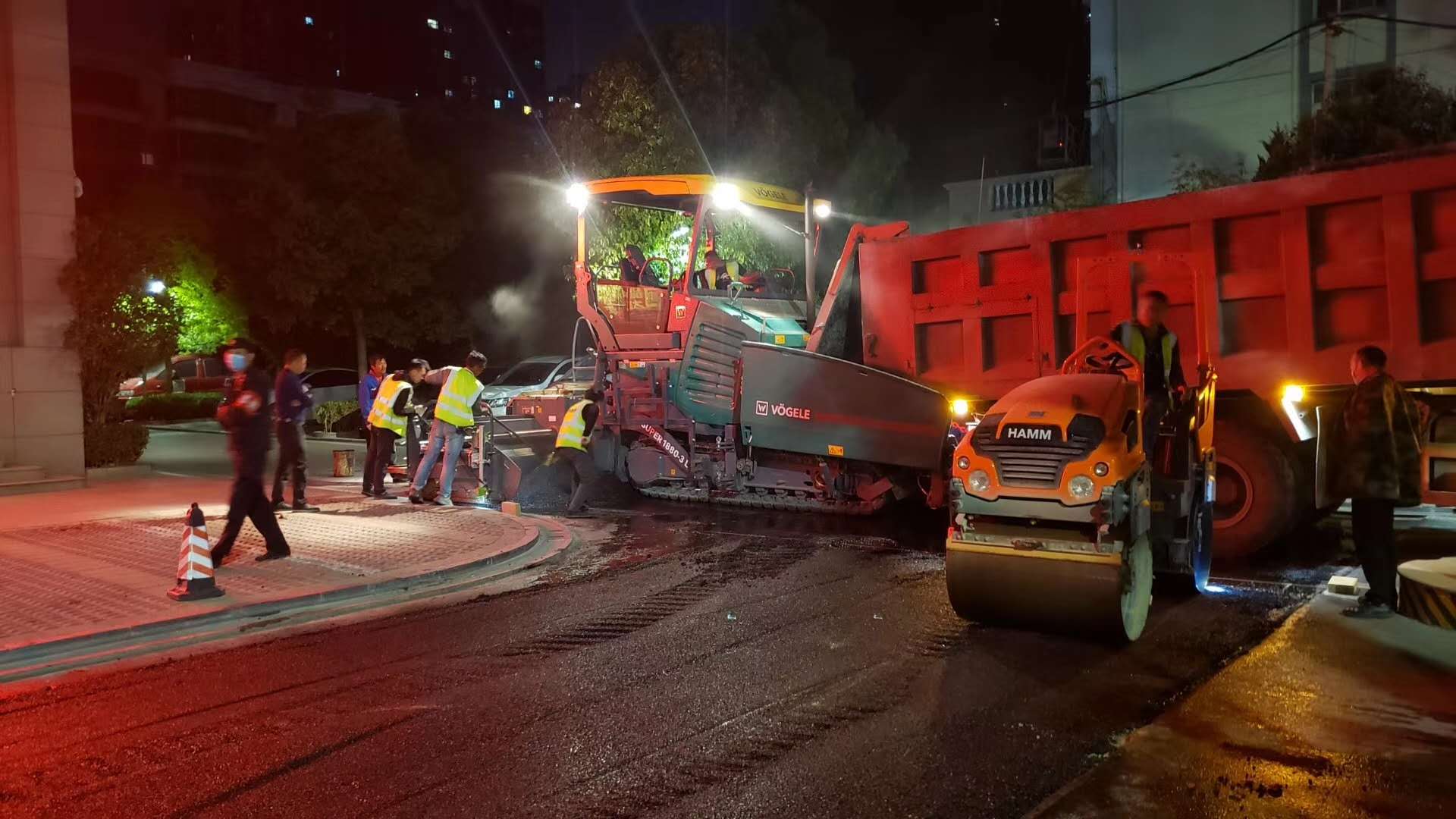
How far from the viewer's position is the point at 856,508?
11.2 m

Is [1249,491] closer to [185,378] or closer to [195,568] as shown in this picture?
[195,568]

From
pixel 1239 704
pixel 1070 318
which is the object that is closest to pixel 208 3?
pixel 1070 318

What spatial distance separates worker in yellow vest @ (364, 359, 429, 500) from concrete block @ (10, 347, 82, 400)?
4305mm

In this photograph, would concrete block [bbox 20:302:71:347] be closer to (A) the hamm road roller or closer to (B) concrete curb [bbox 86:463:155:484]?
(B) concrete curb [bbox 86:463:155:484]

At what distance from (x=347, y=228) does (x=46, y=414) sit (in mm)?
13150

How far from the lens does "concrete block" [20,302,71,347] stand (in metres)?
13.9

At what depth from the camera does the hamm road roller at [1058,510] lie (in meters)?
5.74

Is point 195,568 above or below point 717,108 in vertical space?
below

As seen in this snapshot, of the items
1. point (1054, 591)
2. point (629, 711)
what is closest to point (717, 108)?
point (1054, 591)

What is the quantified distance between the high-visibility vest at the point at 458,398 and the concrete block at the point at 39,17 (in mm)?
7497

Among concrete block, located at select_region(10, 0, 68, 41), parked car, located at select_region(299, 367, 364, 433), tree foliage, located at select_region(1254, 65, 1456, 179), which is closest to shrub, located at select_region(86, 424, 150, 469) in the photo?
concrete block, located at select_region(10, 0, 68, 41)

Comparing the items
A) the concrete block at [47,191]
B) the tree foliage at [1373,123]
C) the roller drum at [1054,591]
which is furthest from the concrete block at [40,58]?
the tree foliage at [1373,123]

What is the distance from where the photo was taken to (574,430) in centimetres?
1188

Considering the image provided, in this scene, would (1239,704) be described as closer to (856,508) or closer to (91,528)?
(856,508)
